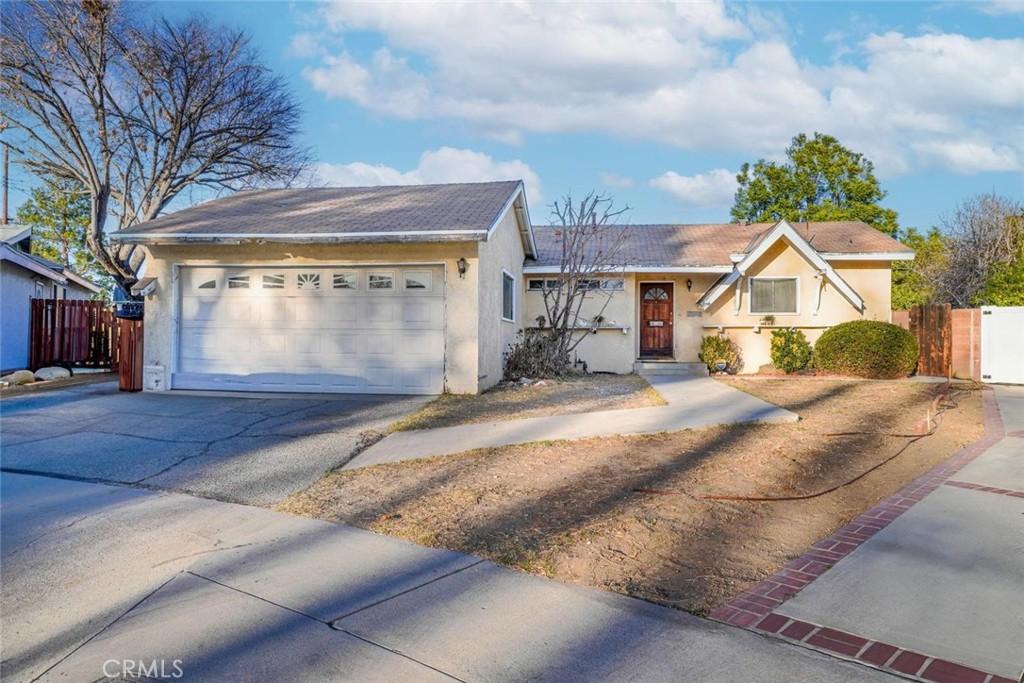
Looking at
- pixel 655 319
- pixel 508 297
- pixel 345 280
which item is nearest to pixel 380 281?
pixel 345 280

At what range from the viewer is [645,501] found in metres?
5.31

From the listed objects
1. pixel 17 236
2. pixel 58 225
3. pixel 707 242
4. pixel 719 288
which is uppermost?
pixel 58 225

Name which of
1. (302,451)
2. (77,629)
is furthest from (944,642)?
(302,451)

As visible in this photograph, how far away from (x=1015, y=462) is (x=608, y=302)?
35.3ft

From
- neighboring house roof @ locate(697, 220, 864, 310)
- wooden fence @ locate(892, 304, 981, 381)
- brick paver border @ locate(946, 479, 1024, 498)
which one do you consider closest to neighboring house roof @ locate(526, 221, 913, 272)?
neighboring house roof @ locate(697, 220, 864, 310)

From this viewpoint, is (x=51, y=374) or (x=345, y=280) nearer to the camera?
(x=345, y=280)

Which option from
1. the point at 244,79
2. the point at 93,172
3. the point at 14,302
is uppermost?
the point at 244,79

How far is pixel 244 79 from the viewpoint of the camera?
77.7 ft

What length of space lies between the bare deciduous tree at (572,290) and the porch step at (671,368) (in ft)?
5.14

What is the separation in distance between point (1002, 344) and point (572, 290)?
9.32m

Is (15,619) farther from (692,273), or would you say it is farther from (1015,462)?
(692,273)

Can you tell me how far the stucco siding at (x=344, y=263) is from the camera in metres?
11.6

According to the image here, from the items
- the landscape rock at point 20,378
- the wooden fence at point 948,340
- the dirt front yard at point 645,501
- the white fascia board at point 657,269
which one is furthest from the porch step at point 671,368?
the landscape rock at point 20,378

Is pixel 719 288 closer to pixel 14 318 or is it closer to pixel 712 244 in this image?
pixel 712 244
